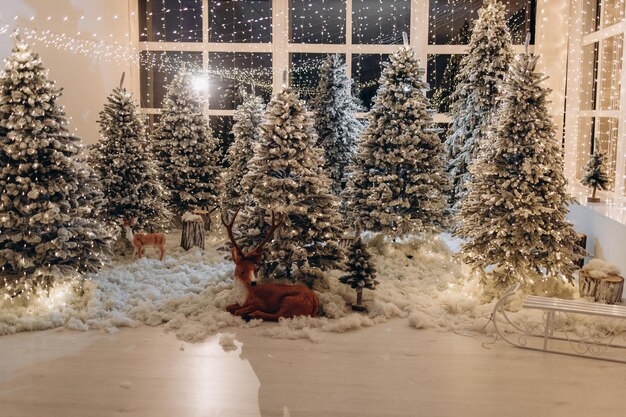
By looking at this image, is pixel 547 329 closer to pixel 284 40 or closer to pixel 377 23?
pixel 377 23

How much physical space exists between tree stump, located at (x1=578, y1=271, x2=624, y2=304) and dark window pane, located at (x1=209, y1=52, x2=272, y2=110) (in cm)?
747

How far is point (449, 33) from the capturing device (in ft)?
40.7

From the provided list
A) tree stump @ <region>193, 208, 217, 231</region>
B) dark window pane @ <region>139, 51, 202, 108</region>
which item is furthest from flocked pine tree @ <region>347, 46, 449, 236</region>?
dark window pane @ <region>139, 51, 202, 108</region>

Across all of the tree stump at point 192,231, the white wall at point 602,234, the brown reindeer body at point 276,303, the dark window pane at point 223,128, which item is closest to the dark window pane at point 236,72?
the dark window pane at point 223,128

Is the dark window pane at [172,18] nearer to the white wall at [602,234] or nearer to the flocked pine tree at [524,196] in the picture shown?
the flocked pine tree at [524,196]

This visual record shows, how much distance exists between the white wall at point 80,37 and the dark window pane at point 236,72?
5.59 feet

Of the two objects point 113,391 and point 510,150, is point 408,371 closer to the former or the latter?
point 113,391

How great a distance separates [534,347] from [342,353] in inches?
67.6

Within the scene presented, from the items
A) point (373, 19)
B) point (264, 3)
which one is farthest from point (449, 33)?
point (264, 3)

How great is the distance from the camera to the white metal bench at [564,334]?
5547mm

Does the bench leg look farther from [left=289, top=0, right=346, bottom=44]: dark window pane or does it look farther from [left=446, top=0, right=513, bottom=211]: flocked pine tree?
[left=289, top=0, right=346, bottom=44]: dark window pane

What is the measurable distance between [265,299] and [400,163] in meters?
3.76

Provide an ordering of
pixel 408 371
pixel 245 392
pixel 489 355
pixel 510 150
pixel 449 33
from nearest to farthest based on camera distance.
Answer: pixel 245 392
pixel 408 371
pixel 489 355
pixel 510 150
pixel 449 33

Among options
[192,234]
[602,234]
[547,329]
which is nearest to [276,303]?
[547,329]
